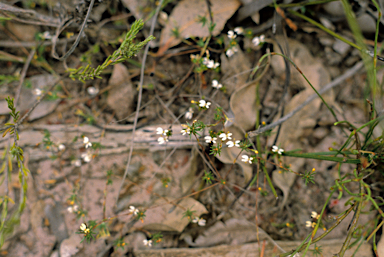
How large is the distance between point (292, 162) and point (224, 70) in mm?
1034

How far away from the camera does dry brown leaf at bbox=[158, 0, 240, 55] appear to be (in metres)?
2.28

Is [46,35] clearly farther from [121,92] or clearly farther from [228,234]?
[228,234]

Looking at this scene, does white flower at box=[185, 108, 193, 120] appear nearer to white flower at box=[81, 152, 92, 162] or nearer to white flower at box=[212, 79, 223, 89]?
white flower at box=[212, 79, 223, 89]

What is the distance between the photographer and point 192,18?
233cm

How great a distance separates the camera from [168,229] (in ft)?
7.18

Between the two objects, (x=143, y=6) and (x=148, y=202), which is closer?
(x=148, y=202)

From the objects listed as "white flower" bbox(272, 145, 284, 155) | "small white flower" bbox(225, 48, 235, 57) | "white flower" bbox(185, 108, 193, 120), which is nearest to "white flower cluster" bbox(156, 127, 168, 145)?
"white flower" bbox(185, 108, 193, 120)

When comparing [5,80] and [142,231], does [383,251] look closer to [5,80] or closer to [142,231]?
[142,231]

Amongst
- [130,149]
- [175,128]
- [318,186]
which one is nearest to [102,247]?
[130,149]

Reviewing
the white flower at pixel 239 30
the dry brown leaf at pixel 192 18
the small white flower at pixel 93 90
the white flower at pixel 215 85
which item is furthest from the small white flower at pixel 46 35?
the white flower at pixel 239 30

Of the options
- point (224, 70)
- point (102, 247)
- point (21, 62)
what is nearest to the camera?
point (102, 247)

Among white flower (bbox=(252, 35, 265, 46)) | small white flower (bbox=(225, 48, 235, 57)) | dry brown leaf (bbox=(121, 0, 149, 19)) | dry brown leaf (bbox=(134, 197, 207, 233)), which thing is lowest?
dry brown leaf (bbox=(134, 197, 207, 233))

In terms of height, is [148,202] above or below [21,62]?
below

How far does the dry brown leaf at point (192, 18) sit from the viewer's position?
2281 mm
